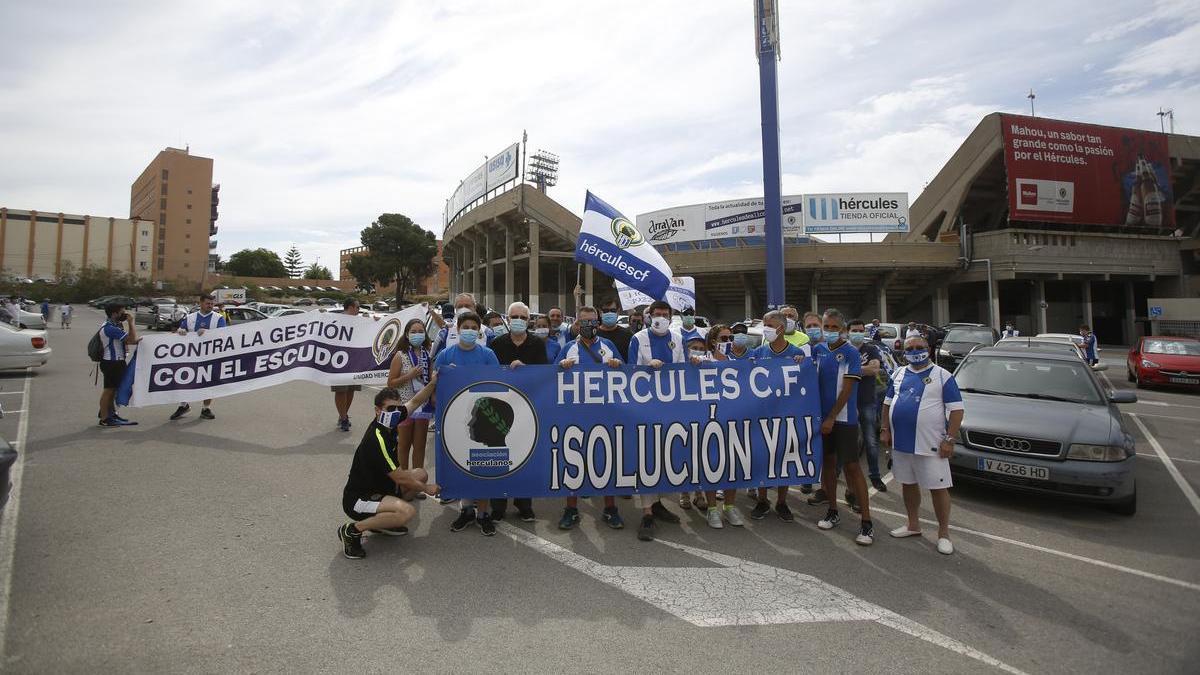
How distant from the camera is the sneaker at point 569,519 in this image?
480 centimetres

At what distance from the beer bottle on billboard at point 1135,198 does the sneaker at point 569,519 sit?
4661 cm

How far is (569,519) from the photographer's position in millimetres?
4840

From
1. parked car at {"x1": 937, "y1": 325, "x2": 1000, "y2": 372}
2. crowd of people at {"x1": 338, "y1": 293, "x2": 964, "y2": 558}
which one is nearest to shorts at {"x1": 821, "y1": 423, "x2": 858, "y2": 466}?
crowd of people at {"x1": 338, "y1": 293, "x2": 964, "y2": 558}

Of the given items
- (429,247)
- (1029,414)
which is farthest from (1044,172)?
(429,247)

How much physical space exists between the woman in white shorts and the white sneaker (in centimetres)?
125

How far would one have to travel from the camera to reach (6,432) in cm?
746

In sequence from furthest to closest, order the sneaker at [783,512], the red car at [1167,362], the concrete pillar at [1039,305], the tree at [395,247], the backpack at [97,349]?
the tree at [395,247] → the concrete pillar at [1039,305] → the red car at [1167,362] → the backpack at [97,349] → the sneaker at [783,512]

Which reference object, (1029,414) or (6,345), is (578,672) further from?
(6,345)

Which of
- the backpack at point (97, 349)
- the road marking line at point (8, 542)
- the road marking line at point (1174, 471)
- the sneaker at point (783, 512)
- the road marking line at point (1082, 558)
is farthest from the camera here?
the backpack at point (97, 349)

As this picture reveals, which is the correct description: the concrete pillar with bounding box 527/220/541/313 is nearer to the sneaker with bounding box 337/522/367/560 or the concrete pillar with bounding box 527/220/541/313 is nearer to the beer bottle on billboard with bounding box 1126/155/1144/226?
the sneaker with bounding box 337/522/367/560

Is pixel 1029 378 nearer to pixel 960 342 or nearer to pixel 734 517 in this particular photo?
pixel 734 517

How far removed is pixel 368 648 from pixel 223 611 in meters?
1.05

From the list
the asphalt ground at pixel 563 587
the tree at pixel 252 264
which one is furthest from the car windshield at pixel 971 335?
the tree at pixel 252 264

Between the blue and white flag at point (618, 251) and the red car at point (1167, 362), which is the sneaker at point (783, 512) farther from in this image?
the red car at point (1167, 362)
